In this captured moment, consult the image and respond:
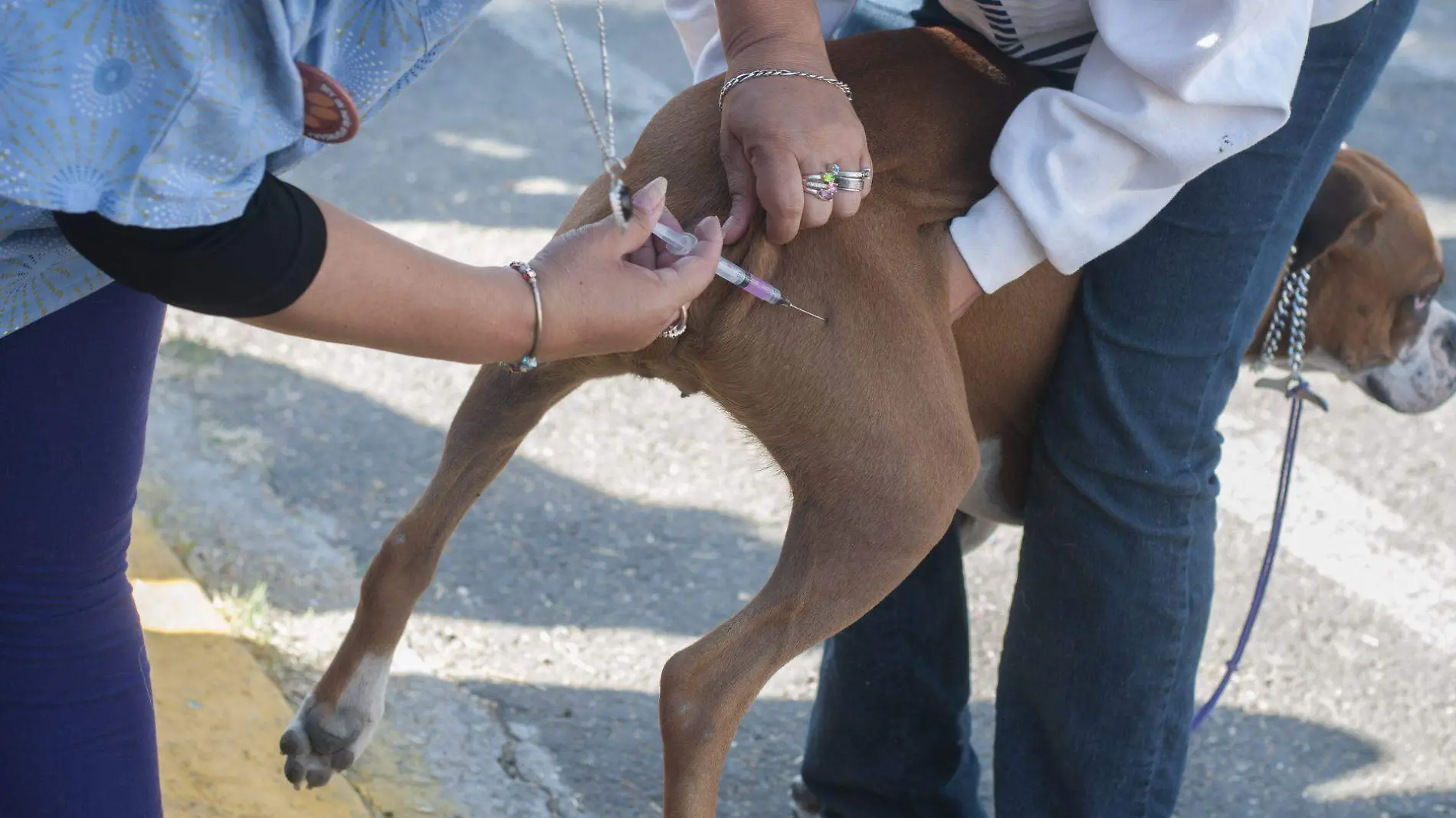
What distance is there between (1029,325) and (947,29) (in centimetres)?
47

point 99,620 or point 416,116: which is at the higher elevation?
point 99,620

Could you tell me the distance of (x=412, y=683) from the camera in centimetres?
288

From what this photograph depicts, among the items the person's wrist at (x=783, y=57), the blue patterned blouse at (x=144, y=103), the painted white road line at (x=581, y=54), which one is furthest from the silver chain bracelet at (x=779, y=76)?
the painted white road line at (x=581, y=54)

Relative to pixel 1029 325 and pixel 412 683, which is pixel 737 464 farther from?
pixel 1029 325

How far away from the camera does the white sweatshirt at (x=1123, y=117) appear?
174cm

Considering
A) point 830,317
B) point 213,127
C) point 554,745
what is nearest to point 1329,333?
point 830,317

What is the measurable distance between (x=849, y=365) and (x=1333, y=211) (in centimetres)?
124

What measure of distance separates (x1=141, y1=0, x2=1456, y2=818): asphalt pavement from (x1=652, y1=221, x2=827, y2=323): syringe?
0.30 meters

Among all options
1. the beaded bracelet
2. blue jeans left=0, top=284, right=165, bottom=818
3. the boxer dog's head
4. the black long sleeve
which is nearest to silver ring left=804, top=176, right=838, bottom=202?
the beaded bracelet

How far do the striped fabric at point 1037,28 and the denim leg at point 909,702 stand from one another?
850 mm

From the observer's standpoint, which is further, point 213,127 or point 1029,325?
point 1029,325

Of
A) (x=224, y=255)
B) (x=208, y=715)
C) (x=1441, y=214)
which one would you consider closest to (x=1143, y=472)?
(x=224, y=255)

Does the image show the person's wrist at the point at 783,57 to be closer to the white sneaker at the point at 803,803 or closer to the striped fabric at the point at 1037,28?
the striped fabric at the point at 1037,28

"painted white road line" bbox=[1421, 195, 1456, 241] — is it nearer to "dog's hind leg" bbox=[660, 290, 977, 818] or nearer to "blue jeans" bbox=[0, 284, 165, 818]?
"dog's hind leg" bbox=[660, 290, 977, 818]
